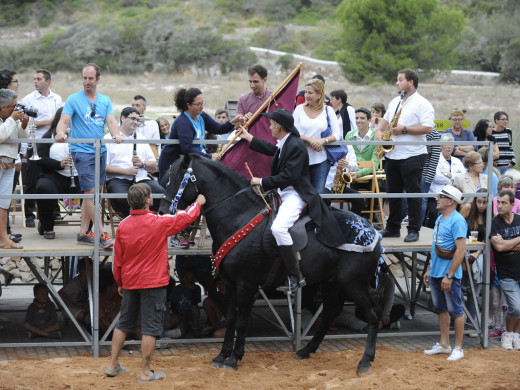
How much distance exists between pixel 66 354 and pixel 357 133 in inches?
243

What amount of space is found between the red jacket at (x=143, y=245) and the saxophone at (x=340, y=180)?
2.86 metres

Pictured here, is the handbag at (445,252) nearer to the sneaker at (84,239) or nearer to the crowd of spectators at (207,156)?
the crowd of spectators at (207,156)

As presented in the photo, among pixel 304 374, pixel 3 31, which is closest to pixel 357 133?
pixel 304 374

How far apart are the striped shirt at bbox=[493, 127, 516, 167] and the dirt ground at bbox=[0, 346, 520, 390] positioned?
238 inches

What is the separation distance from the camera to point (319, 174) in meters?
9.29

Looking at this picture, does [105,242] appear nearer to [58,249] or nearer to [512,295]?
[58,249]

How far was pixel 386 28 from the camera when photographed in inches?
1935

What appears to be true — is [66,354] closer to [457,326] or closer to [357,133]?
[457,326]

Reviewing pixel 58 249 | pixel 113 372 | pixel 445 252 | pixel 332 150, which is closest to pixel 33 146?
pixel 58 249

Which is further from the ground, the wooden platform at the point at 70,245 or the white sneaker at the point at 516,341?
the wooden platform at the point at 70,245

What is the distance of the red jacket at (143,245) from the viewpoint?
7.67 metres

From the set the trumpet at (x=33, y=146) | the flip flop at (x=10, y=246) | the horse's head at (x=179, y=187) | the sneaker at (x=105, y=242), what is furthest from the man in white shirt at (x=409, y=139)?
the flip flop at (x=10, y=246)

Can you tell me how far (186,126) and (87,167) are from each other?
1401mm

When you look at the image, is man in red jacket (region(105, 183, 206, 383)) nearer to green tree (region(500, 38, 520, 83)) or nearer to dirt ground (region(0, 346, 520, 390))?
dirt ground (region(0, 346, 520, 390))
